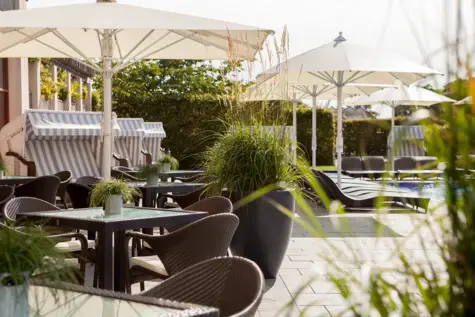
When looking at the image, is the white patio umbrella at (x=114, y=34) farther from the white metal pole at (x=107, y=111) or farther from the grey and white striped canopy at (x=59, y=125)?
the grey and white striped canopy at (x=59, y=125)

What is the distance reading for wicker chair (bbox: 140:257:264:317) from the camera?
8.52 feet

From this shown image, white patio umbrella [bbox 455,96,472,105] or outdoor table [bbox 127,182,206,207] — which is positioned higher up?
white patio umbrella [bbox 455,96,472,105]

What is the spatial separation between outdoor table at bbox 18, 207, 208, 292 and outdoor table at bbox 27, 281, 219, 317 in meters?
1.65

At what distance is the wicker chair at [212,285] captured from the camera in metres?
2.60

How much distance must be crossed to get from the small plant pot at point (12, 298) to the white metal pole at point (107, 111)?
470cm

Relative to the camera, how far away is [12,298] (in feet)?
6.66

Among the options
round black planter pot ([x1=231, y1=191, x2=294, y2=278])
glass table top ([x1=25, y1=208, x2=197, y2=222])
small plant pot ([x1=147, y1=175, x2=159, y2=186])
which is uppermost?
small plant pot ([x1=147, y1=175, x2=159, y2=186])

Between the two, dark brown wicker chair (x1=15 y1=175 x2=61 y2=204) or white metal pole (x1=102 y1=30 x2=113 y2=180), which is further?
white metal pole (x1=102 y1=30 x2=113 y2=180)

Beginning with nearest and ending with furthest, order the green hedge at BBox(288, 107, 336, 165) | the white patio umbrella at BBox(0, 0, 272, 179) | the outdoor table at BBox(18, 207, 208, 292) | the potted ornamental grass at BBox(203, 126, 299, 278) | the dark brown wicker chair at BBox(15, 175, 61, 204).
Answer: the outdoor table at BBox(18, 207, 208, 292)
the potted ornamental grass at BBox(203, 126, 299, 278)
the white patio umbrella at BBox(0, 0, 272, 179)
the dark brown wicker chair at BBox(15, 175, 61, 204)
the green hedge at BBox(288, 107, 336, 165)

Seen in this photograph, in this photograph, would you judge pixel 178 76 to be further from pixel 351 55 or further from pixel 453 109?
pixel 453 109

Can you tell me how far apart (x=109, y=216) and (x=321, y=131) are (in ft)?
57.4

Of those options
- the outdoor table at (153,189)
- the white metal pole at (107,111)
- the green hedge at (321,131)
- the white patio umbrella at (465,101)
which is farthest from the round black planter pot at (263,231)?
the green hedge at (321,131)

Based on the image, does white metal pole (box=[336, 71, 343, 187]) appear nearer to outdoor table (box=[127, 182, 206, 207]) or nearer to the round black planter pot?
outdoor table (box=[127, 182, 206, 207])

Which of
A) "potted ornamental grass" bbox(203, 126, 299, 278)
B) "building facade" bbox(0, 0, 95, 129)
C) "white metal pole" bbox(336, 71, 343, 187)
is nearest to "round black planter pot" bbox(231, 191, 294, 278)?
"potted ornamental grass" bbox(203, 126, 299, 278)
